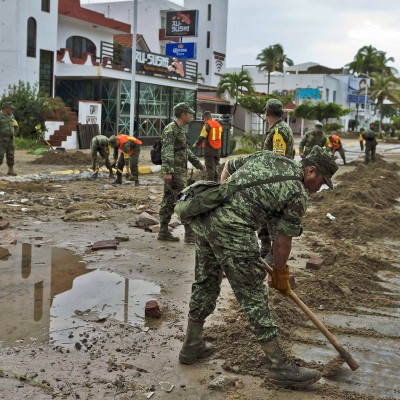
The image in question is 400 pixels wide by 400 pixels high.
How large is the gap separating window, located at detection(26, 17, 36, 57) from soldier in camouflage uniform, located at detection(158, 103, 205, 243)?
21868 mm

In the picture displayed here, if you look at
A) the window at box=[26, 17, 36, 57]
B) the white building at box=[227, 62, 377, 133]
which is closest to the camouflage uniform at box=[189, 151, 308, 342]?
the window at box=[26, 17, 36, 57]

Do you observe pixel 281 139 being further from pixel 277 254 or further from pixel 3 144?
pixel 3 144

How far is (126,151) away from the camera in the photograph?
1384 cm

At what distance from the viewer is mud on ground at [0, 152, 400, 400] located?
391cm

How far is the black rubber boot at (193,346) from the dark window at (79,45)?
30.8 m

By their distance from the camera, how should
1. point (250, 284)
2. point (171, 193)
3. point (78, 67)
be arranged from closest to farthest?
point (250, 284), point (171, 193), point (78, 67)

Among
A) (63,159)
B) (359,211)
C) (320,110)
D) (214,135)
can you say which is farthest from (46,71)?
(320,110)

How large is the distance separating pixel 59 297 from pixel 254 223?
2.68 m

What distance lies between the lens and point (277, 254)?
387cm

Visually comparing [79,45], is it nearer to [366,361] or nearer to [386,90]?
[366,361]

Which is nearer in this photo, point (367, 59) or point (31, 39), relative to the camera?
point (31, 39)

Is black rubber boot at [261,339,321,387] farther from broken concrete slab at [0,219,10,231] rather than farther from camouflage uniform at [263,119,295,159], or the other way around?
broken concrete slab at [0,219,10,231]

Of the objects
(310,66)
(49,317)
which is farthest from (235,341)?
(310,66)

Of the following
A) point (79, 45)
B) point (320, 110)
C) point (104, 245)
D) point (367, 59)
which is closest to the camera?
point (104, 245)
